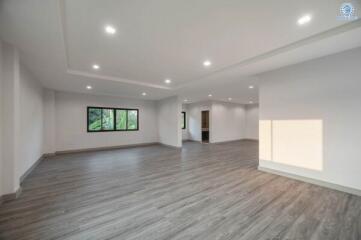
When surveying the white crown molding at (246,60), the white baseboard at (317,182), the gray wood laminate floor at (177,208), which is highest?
the white crown molding at (246,60)

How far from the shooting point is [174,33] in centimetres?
250

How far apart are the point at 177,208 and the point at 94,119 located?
6798 mm

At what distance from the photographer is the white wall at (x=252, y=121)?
35.7ft

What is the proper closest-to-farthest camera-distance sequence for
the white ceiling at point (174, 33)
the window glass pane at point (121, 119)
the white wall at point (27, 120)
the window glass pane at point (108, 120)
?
the white ceiling at point (174, 33) → the white wall at point (27, 120) → the window glass pane at point (108, 120) → the window glass pane at point (121, 119)

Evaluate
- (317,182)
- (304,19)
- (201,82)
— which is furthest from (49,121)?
(317,182)

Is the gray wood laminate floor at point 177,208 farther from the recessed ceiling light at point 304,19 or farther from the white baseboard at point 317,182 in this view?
the recessed ceiling light at point 304,19

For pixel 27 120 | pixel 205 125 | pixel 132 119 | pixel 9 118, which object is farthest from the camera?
pixel 205 125

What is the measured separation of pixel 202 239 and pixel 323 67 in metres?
4.07

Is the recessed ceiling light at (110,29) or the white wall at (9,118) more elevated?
the recessed ceiling light at (110,29)

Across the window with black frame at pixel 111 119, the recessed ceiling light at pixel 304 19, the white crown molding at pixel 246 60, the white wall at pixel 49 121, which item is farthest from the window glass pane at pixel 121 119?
the recessed ceiling light at pixel 304 19

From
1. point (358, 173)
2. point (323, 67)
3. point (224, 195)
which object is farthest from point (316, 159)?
point (224, 195)

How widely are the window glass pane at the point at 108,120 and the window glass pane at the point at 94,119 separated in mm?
192

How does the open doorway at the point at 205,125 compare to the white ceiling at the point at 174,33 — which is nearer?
the white ceiling at the point at 174,33

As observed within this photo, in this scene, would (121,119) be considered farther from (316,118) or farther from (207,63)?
(316,118)
